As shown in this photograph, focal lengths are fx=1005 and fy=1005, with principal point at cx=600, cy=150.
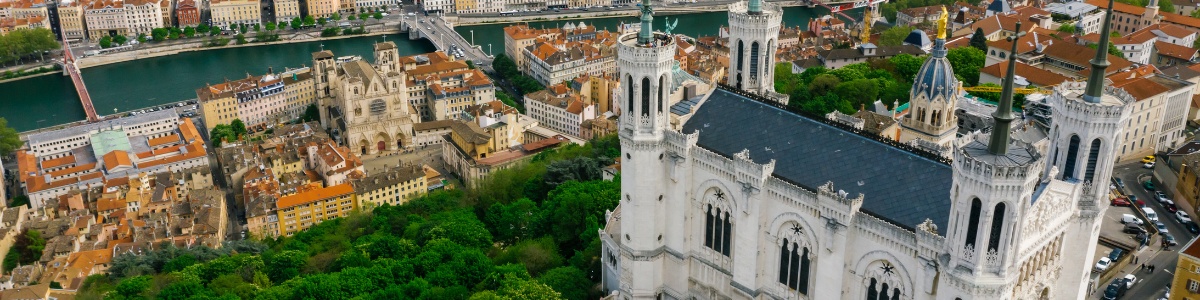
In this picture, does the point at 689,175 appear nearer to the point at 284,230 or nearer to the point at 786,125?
the point at 786,125

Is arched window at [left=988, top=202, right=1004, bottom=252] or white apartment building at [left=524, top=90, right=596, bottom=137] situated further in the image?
white apartment building at [left=524, top=90, right=596, bottom=137]

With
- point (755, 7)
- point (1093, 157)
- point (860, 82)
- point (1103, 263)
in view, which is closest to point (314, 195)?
point (860, 82)

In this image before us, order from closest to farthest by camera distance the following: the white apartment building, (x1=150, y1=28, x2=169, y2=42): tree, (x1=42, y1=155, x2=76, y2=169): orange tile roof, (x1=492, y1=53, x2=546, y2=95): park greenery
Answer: (x1=42, y1=155, x2=76, y2=169): orange tile roof
the white apartment building
(x1=492, y1=53, x2=546, y2=95): park greenery
(x1=150, y1=28, x2=169, y2=42): tree

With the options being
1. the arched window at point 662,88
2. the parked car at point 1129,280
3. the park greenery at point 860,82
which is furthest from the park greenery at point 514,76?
the arched window at point 662,88

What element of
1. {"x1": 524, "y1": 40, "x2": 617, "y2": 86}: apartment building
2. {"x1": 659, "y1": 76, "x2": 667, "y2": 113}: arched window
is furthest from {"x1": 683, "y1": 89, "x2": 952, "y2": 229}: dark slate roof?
{"x1": 524, "y1": 40, "x2": 617, "y2": 86}: apartment building

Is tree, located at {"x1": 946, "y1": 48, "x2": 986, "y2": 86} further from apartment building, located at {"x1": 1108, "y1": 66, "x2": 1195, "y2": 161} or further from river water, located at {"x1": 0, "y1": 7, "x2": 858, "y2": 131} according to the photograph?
river water, located at {"x1": 0, "y1": 7, "x2": 858, "y2": 131}

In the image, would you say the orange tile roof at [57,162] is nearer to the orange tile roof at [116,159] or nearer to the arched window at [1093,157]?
the orange tile roof at [116,159]

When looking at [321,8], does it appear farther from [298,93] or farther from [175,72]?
[298,93]

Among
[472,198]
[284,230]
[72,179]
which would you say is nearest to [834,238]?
[472,198]
